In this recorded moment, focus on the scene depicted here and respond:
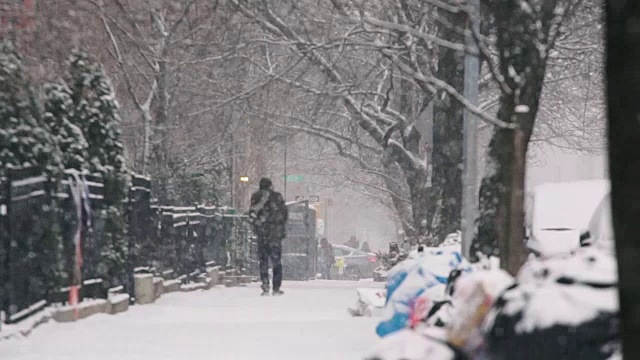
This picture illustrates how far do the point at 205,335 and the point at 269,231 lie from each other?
8189 mm

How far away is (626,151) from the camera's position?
343 cm

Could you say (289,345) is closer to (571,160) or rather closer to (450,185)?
(450,185)

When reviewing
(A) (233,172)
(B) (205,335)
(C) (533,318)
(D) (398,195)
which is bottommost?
(B) (205,335)

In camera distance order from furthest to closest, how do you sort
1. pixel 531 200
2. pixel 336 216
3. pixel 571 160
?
1. pixel 336 216
2. pixel 571 160
3. pixel 531 200

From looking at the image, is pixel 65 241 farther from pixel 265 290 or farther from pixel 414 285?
pixel 265 290

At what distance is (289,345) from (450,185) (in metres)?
7.91

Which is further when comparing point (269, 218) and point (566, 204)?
point (269, 218)

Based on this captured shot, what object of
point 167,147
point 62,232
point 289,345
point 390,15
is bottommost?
point 289,345

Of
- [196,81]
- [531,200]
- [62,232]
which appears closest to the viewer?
[62,232]

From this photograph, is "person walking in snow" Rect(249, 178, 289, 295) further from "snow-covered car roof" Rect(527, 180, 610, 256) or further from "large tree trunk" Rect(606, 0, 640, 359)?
"large tree trunk" Rect(606, 0, 640, 359)

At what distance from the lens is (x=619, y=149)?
3.44 m

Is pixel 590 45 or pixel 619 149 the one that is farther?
pixel 590 45

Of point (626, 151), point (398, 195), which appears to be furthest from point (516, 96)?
point (398, 195)

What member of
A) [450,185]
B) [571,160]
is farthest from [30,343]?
[571,160]
